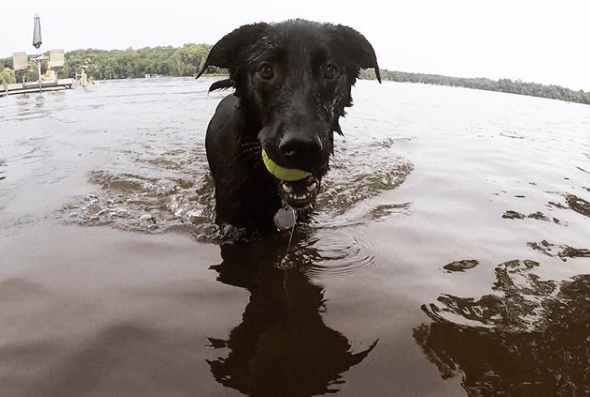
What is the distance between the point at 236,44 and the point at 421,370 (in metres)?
3.11

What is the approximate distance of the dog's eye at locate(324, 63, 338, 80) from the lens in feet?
11.8

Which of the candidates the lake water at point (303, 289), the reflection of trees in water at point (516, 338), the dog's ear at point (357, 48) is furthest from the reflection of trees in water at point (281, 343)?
the dog's ear at point (357, 48)

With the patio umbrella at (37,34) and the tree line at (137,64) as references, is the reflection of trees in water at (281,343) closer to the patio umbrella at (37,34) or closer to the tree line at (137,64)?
the patio umbrella at (37,34)

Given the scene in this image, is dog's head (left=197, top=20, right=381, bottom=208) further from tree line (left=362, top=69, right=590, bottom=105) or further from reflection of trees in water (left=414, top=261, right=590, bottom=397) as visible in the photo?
tree line (left=362, top=69, right=590, bottom=105)

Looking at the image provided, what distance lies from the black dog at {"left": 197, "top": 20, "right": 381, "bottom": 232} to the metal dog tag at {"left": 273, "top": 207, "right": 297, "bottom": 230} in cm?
9

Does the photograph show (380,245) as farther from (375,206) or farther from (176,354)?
(176,354)

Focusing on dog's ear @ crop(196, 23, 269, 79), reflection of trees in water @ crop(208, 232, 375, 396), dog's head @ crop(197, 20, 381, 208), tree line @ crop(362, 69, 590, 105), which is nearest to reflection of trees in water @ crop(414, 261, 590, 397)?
reflection of trees in water @ crop(208, 232, 375, 396)

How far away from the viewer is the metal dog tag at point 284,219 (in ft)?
12.8

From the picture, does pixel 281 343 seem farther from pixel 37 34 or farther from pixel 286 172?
pixel 37 34

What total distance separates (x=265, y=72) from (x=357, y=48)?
1223 millimetres

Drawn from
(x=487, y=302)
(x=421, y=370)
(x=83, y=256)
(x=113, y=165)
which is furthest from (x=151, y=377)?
(x=113, y=165)

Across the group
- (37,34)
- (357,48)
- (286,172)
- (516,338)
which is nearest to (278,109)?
(286,172)

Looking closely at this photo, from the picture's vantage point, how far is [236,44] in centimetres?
400

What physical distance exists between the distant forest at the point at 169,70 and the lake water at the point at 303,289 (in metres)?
24.1
